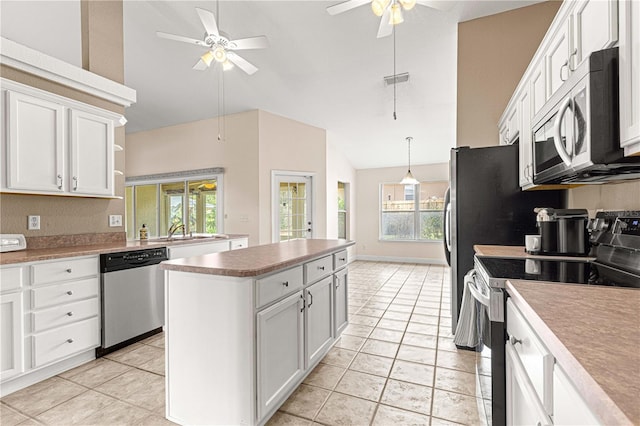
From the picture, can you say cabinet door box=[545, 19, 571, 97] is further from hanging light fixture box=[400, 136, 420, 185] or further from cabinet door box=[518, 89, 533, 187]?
hanging light fixture box=[400, 136, 420, 185]

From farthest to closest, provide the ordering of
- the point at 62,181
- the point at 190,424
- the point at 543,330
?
the point at 62,181, the point at 190,424, the point at 543,330

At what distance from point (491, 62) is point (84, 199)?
4.55m

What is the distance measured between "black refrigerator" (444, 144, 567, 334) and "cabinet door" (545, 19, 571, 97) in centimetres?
92

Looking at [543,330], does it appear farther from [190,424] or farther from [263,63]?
[263,63]

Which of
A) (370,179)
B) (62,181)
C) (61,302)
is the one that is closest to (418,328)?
(61,302)

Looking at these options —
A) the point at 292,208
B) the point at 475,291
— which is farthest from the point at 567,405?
the point at 292,208

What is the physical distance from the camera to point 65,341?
225cm

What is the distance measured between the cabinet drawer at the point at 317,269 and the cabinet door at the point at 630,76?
1667 millimetres

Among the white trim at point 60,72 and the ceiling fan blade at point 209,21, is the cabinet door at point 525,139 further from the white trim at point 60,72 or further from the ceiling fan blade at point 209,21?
the white trim at point 60,72

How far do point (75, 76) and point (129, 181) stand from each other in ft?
14.6

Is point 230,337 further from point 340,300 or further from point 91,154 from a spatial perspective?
point 91,154

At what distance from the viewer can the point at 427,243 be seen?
7168 millimetres

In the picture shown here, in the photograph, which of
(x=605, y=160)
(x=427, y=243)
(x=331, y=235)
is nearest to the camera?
(x=605, y=160)

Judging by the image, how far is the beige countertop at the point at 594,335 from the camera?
48cm
